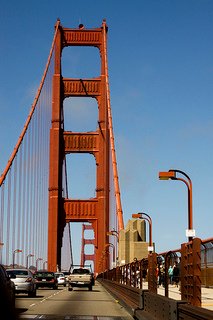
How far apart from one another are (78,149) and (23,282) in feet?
190

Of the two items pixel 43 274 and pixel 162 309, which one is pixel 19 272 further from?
pixel 162 309

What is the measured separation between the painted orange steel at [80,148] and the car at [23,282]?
155ft

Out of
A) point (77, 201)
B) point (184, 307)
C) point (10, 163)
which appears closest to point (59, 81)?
point (77, 201)

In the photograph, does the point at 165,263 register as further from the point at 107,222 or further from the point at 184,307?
the point at 107,222

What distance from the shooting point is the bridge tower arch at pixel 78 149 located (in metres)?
83.7

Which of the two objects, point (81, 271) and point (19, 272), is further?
point (81, 271)

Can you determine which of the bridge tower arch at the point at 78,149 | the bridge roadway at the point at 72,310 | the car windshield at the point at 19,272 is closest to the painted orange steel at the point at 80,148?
the bridge tower arch at the point at 78,149

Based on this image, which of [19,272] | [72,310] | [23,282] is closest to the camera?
[72,310]

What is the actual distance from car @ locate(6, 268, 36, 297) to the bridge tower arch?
48.2 m

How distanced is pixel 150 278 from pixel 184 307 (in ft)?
24.9

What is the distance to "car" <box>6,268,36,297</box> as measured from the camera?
103 ft

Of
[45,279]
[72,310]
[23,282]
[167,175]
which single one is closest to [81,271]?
[45,279]

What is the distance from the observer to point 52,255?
8225cm

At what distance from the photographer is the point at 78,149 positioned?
8900 cm
